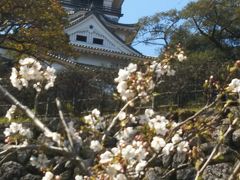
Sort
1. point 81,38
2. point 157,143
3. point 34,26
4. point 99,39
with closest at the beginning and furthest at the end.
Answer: point 157,143
point 34,26
point 99,39
point 81,38

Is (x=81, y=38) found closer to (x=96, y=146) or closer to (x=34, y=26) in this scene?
(x=34, y=26)

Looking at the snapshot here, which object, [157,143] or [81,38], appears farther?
[81,38]

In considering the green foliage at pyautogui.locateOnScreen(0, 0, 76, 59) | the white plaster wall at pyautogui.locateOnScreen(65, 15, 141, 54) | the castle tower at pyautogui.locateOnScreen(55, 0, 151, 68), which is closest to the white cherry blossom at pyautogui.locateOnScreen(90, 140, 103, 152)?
the green foliage at pyautogui.locateOnScreen(0, 0, 76, 59)

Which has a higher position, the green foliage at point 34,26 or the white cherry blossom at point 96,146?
the green foliage at point 34,26

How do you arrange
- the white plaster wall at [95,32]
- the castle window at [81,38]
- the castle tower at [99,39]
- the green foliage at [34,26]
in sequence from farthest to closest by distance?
the castle window at [81,38] → the white plaster wall at [95,32] → the castle tower at [99,39] → the green foliage at [34,26]

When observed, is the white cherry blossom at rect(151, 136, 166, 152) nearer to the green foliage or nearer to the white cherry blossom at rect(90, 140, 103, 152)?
the white cherry blossom at rect(90, 140, 103, 152)

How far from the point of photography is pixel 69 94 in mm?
11555

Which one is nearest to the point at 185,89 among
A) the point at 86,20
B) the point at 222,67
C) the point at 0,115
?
the point at 222,67

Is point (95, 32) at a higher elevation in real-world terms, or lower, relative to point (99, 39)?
higher

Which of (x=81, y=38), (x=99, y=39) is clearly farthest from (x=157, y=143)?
(x=81, y=38)

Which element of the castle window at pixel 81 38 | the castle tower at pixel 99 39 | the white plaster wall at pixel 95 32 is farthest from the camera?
the castle window at pixel 81 38

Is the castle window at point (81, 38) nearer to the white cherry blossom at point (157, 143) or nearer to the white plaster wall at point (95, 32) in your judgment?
the white plaster wall at point (95, 32)

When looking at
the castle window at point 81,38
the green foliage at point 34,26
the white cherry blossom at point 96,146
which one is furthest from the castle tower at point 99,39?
the white cherry blossom at point 96,146

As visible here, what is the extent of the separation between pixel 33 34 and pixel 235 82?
10.9 meters
